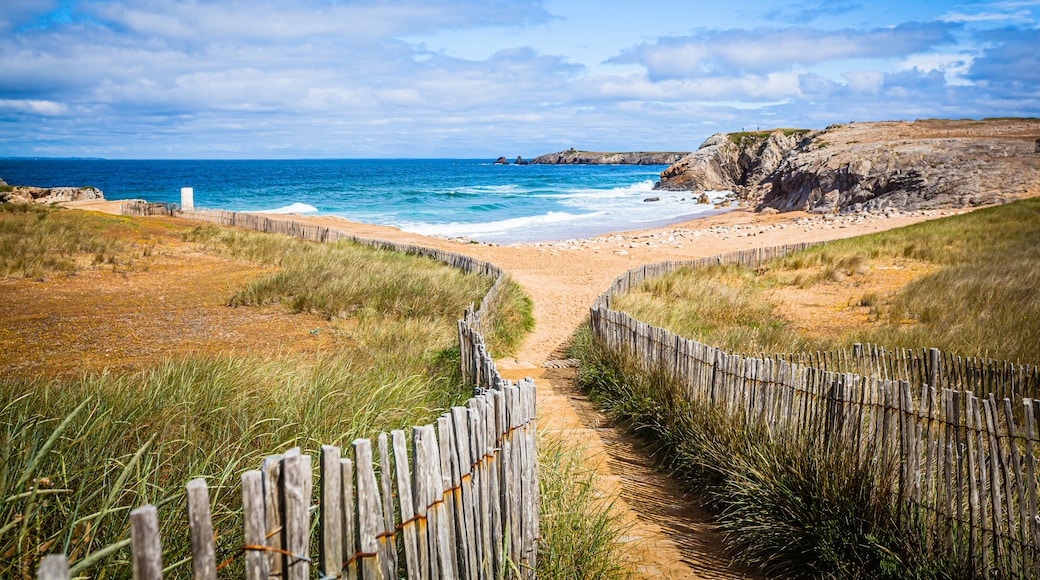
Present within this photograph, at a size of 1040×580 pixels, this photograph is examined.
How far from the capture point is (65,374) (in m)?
5.47

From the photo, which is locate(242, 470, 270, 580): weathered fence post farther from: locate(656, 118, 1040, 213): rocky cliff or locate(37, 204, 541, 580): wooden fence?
locate(656, 118, 1040, 213): rocky cliff

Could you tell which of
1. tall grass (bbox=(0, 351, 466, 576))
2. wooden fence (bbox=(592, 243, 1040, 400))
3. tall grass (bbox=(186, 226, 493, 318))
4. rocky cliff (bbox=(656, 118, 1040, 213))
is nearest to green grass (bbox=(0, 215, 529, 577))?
tall grass (bbox=(0, 351, 466, 576))

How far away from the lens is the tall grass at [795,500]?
3.53m

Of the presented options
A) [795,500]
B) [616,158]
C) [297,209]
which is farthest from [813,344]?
[616,158]

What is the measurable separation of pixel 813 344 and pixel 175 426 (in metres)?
6.98

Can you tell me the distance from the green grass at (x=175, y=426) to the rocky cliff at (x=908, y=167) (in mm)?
33533

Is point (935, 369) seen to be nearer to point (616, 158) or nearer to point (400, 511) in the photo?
point (400, 511)

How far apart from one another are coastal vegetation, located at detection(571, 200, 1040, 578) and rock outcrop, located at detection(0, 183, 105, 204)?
23299 millimetres

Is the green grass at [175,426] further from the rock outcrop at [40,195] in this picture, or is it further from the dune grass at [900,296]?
the rock outcrop at [40,195]

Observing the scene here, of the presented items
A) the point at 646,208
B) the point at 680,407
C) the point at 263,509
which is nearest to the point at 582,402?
the point at 680,407

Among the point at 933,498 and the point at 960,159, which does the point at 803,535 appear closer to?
the point at 933,498

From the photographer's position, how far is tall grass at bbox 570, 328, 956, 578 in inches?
139

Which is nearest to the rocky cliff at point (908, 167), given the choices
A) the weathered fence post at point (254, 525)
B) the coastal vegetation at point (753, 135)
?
A: the coastal vegetation at point (753, 135)

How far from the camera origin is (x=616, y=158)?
173 m
